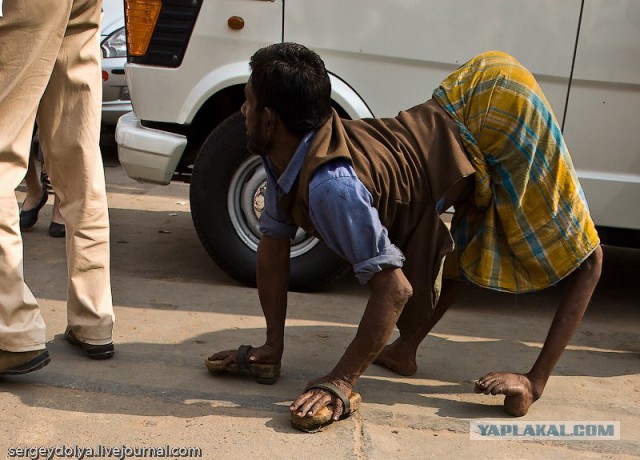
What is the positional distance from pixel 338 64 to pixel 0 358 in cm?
205

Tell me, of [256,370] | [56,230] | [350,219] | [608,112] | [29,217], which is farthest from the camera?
[29,217]

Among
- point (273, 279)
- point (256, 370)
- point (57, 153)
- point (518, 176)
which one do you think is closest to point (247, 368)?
point (256, 370)

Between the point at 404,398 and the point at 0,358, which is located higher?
the point at 0,358

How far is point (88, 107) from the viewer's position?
Answer: 10.1 ft

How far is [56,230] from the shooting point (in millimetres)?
5078

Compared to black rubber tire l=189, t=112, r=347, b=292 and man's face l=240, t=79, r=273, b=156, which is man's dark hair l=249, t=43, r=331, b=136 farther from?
black rubber tire l=189, t=112, r=347, b=292

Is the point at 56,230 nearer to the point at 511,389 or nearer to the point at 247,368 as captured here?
the point at 247,368

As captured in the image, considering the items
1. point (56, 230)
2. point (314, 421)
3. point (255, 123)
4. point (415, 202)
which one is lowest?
point (56, 230)

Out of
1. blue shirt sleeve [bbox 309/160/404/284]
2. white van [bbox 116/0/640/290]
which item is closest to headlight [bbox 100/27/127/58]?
white van [bbox 116/0/640/290]

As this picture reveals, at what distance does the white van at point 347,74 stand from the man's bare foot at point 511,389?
130cm

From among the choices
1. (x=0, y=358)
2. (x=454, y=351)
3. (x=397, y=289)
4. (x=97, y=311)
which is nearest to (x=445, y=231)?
(x=397, y=289)

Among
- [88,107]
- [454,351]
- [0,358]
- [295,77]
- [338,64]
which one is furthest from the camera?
[338,64]

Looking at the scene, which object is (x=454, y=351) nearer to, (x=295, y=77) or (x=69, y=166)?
(x=295, y=77)

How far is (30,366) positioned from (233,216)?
1.58 metres
